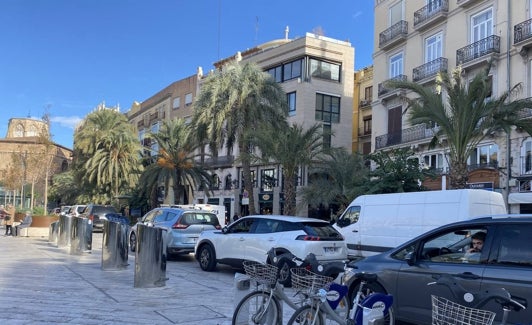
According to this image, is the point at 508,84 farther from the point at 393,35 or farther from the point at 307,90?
the point at 307,90

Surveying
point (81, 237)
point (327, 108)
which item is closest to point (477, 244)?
point (81, 237)

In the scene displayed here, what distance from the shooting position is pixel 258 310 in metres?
5.99

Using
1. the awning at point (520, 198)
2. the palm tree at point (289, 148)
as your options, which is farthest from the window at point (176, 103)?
the awning at point (520, 198)

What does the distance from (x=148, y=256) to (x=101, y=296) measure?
4.11 feet

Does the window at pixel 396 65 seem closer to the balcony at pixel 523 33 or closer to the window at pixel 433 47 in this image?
the window at pixel 433 47

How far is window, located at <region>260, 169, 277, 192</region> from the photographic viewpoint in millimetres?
43997

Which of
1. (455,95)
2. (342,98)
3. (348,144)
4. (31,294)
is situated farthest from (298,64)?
(31,294)

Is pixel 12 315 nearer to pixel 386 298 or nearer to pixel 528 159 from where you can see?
pixel 386 298

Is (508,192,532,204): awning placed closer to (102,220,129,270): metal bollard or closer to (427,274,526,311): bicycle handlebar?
(102,220,129,270): metal bollard

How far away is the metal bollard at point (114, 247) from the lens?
41.2 ft

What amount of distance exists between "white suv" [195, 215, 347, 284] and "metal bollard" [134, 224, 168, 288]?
8.14 feet

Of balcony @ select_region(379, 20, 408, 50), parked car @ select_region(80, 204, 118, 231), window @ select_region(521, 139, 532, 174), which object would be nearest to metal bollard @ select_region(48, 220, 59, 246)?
Answer: parked car @ select_region(80, 204, 118, 231)

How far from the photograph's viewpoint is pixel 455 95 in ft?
59.8

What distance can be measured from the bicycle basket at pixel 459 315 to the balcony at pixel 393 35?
30.7 m
